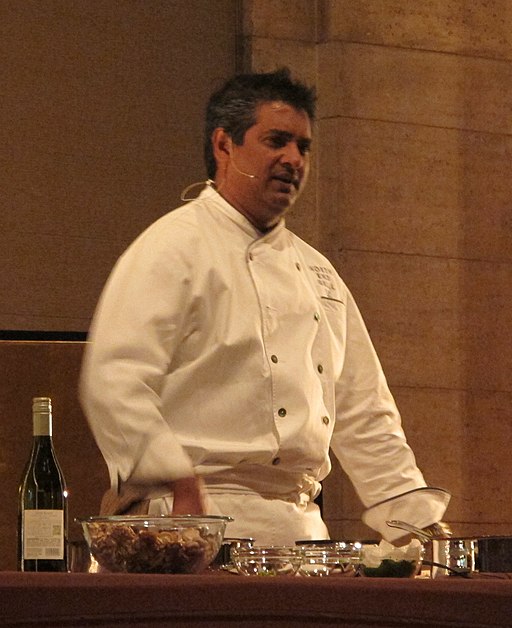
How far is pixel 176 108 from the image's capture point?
4461mm

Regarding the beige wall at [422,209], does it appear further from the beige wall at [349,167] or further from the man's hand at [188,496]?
the man's hand at [188,496]

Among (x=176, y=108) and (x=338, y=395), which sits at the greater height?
(x=176, y=108)

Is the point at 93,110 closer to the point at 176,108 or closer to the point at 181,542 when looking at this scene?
the point at 176,108

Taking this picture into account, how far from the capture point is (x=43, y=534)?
2.31 metres

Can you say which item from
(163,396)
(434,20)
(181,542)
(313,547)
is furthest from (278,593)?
(434,20)

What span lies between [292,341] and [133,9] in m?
1.91

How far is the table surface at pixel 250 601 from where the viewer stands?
123cm

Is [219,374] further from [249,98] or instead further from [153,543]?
[153,543]

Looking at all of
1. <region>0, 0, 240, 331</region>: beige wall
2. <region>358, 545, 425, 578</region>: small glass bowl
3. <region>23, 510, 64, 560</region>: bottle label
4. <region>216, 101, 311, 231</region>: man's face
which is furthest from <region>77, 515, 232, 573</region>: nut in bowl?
<region>0, 0, 240, 331</region>: beige wall

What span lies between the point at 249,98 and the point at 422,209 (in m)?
1.54

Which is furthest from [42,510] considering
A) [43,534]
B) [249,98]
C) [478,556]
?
[249,98]

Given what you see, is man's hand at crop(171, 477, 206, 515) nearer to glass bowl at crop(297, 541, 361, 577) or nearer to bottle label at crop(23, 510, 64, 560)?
bottle label at crop(23, 510, 64, 560)

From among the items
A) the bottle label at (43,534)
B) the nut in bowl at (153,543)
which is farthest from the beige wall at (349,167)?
the nut in bowl at (153,543)

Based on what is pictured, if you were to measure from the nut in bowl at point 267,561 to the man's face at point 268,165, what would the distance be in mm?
1356
